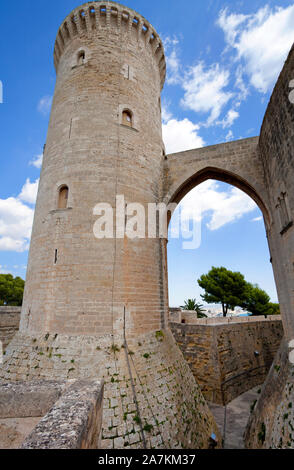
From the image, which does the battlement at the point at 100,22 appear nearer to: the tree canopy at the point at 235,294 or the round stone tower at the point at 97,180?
the round stone tower at the point at 97,180

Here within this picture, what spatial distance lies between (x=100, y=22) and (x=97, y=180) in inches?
270

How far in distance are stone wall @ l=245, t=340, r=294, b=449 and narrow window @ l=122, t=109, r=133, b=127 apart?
870cm

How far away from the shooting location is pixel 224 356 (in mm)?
11133

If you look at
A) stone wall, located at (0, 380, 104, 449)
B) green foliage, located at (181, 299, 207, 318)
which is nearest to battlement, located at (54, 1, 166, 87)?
stone wall, located at (0, 380, 104, 449)

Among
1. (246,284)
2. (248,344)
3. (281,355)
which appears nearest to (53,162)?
(281,355)

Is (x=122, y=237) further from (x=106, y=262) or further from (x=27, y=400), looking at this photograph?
(x=27, y=400)

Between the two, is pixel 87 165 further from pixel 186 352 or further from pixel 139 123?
pixel 186 352

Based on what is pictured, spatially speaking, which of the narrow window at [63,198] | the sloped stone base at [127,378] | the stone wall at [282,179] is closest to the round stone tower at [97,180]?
the narrow window at [63,198]

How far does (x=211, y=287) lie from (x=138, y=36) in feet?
76.4

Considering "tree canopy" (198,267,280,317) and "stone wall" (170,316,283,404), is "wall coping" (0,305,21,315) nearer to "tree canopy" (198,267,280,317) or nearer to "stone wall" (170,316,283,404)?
"stone wall" (170,316,283,404)

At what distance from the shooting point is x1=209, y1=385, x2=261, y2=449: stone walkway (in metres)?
7.05

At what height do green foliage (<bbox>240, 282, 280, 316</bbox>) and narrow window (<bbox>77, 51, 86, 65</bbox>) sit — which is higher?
narrow window (<bbox>77, 51, 86, 65</bbox>)

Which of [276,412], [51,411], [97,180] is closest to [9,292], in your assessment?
[97,180]

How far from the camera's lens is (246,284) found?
2600 centimetres
